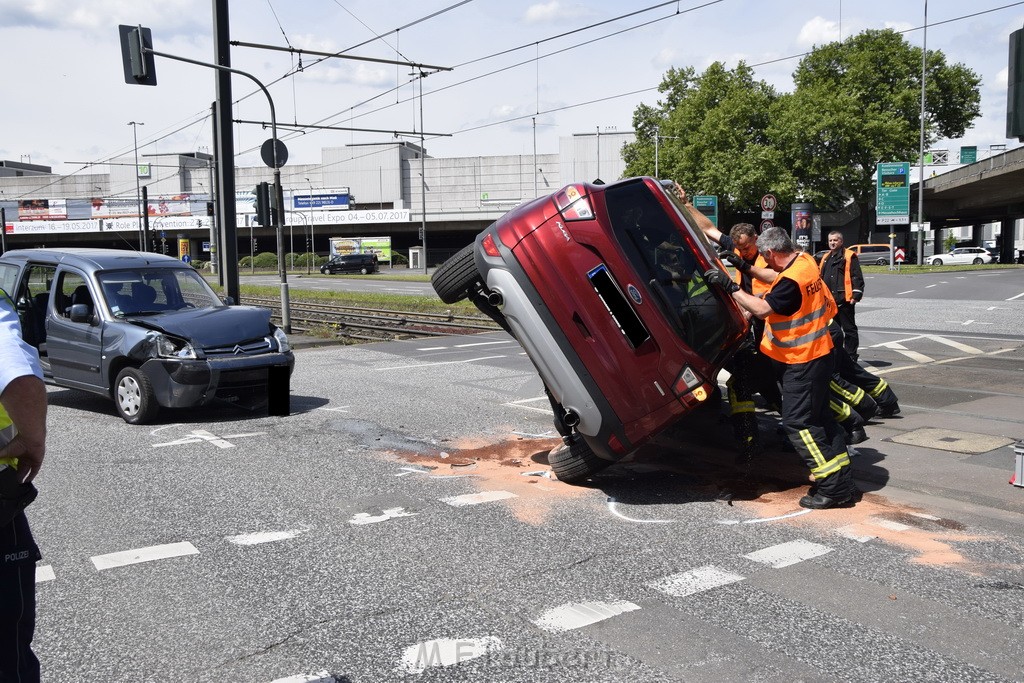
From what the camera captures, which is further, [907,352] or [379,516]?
[907,352]

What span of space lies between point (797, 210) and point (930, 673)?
29098 millimetres

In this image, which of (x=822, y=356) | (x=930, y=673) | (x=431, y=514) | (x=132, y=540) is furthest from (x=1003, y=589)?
(x=132, y=540)

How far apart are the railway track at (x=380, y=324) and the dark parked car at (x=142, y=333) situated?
8347mm

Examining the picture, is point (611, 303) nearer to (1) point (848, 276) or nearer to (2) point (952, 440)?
(2) point (952, 440)

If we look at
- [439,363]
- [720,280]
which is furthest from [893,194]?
[720,280]

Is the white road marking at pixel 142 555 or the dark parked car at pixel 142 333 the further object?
the dark parked car at pixel 142 333

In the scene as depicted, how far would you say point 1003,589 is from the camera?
4.55 m

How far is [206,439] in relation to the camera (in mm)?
8500

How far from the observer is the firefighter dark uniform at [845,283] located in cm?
1055

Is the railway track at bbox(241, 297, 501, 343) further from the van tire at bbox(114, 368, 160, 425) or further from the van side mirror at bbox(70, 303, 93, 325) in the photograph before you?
the van tire at bbox(114, 368, 160, 425)

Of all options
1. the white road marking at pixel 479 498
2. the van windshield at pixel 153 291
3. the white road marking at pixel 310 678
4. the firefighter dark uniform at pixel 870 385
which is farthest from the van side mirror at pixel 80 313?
the firefighter dark uniform at pixel 870 385

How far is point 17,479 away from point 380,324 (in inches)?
759

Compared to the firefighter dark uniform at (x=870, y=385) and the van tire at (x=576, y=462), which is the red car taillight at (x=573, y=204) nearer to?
the van tire at (x=576, y=462)

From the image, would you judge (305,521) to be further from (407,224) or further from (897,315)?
(407,224)
